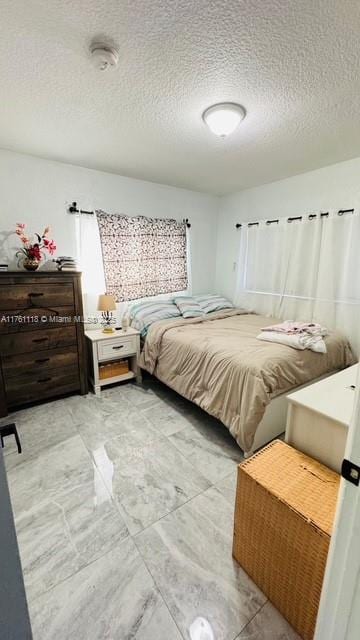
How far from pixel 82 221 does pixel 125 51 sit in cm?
178

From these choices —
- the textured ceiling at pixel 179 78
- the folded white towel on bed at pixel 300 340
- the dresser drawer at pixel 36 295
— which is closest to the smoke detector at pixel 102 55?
the textured ceiling at pixel 179 78

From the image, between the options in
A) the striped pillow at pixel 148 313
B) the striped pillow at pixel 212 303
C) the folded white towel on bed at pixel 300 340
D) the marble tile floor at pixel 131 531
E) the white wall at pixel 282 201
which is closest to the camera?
the marble tile floor at pixel 131 531

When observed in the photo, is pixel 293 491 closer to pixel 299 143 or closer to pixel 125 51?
pixel 125 51

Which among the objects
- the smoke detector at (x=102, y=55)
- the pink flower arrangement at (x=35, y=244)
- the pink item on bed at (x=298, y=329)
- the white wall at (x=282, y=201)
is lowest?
the pink item on bed at (x=298, y=329)

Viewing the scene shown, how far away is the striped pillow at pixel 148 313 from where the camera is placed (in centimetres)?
296

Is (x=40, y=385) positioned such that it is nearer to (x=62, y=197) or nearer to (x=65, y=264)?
(x=65, y=264)

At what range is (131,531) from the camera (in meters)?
1.35

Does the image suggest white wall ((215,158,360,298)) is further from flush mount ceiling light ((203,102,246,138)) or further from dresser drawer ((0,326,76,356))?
dresser drawer ((0,326,76,356))

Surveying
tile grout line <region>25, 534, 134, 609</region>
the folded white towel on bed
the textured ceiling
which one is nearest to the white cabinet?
the folded white towel on bed

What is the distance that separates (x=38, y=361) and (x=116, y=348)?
731mm

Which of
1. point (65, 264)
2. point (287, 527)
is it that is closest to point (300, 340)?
point (287, 527)

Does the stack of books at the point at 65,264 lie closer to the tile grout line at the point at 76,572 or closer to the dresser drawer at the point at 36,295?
the dresser drawer at the point at 36,295

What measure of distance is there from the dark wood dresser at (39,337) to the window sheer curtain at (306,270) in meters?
2.25

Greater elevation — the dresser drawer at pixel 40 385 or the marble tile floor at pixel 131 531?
the dresser drawer at pixel 40 385
